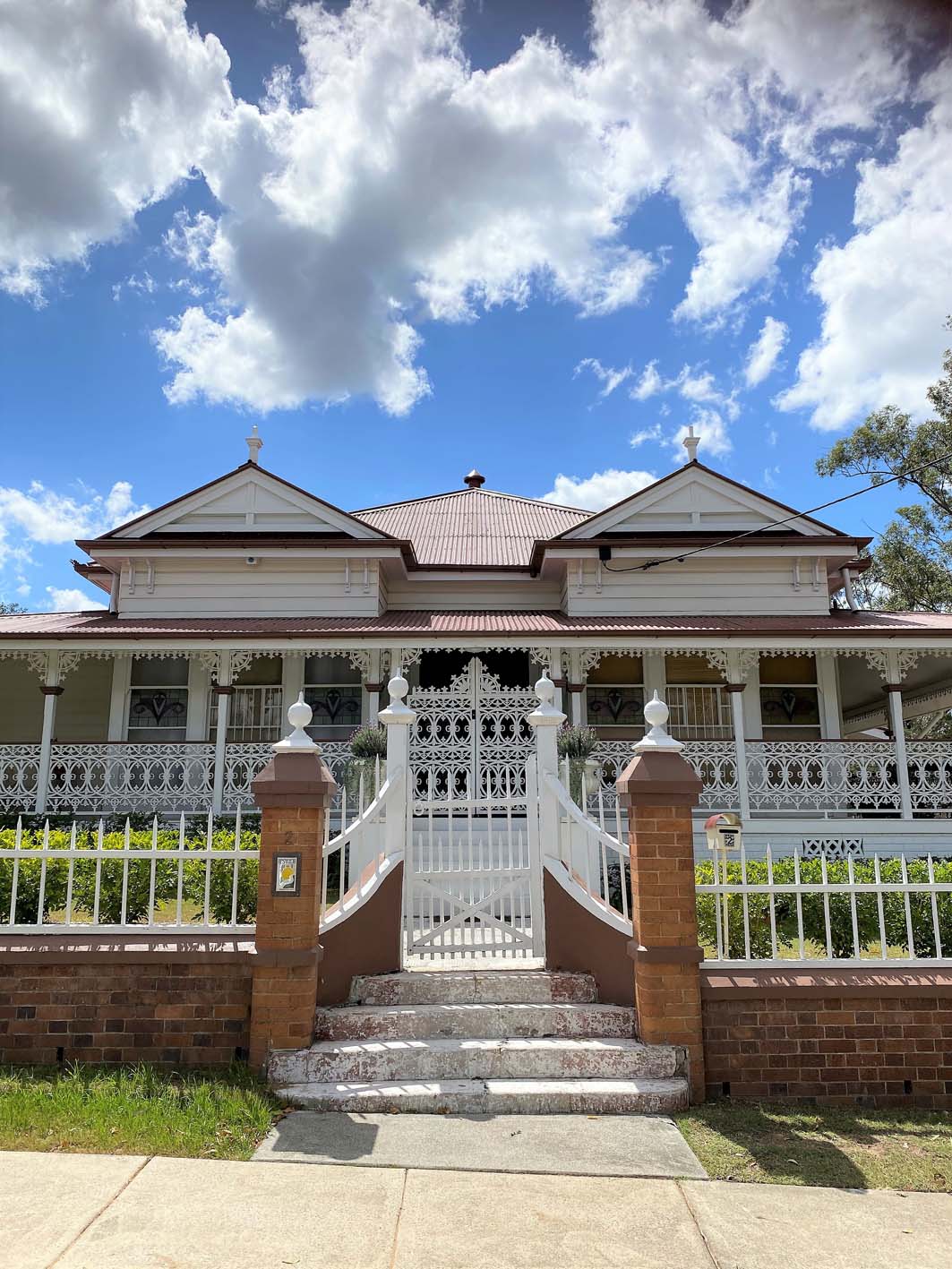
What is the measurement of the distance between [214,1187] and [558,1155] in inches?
63.2

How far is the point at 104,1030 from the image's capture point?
17.3 ft

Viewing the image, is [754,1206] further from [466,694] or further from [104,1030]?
[466,694]

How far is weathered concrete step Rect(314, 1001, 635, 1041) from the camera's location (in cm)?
542

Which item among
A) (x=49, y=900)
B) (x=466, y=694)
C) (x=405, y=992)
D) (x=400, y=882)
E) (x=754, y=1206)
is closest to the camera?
(x=754, y=1206)

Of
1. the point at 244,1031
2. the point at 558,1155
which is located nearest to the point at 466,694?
the point at 244,1031

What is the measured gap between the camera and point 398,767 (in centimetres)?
711

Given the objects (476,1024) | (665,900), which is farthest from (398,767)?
(665,900)

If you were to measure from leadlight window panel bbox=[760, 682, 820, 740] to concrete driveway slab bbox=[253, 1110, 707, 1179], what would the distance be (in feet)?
38.7

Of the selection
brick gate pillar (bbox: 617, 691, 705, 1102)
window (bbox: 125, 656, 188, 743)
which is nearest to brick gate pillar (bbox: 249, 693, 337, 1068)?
brick gate pillar (bbox: 617, 691, 705, 1102)

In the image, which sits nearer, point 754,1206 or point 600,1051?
point 754,1206

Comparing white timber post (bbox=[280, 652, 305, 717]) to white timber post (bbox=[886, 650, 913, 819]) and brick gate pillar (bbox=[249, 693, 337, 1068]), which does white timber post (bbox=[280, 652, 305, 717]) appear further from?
brick gate pillar (bbox=[249, 693, 337, 1068])

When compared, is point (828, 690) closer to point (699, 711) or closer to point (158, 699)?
point (699, 711)

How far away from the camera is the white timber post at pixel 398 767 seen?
675cm

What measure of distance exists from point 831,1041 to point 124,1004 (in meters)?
4.21
